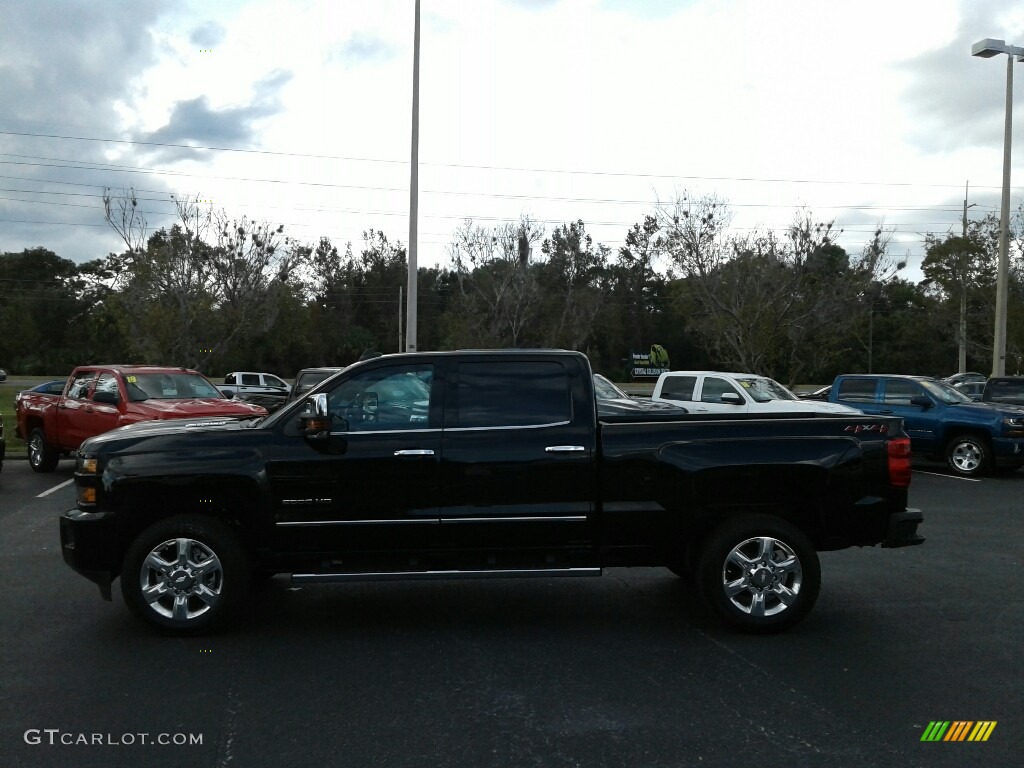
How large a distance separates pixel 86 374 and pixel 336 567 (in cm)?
1051

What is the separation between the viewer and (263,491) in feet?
20.6

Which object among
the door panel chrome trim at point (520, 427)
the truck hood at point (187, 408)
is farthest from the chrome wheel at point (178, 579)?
the truck hood at point (187, 408)

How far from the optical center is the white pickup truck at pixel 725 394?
1741cm

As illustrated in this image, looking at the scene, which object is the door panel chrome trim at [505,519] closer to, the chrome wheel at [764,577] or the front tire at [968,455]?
the chrome wheel at [764,577]

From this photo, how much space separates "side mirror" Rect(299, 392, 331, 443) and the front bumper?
1.42 m

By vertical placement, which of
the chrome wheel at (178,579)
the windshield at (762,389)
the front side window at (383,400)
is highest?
the front side window at (383,400)

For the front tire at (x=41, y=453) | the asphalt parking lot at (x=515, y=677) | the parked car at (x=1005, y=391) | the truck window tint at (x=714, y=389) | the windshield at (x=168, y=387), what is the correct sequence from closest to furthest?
the asphalt parking lot at (x=515, y=677), the windshield at (x=168, y=387), the front tire at (x=41, y=453), the truck window tint at (x=714, y=389), the parked car at (x=1005, y=391)

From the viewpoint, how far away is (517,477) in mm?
6355

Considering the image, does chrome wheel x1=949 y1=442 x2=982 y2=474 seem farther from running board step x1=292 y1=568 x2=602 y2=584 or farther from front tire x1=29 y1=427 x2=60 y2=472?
front tire x1=29 y1=427 x2=60 y2=472

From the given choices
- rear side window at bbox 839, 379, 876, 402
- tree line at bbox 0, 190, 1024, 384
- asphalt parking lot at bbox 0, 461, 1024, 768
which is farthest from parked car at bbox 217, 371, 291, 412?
asphalt parking lot at bbox 0, 461, 1024, 768

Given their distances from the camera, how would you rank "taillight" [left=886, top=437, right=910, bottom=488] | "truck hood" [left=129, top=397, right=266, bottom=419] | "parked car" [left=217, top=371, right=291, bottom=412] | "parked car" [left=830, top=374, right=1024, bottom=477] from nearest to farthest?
"taillight" [left=886, top=437, right=910, bottom=488]
"truck hood" [left=129, top=397, right=266, bottom=419]
"parked car" [left=830, top=374, right=1024, bottom=477]
"parked car" [left=217, top=371, right=291, bottom=412]

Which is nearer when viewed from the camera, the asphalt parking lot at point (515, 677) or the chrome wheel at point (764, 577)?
the asphalt parking lot at point (515, 677)

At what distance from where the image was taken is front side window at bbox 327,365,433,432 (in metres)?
6.46

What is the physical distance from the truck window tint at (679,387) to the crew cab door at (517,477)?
1252cm
